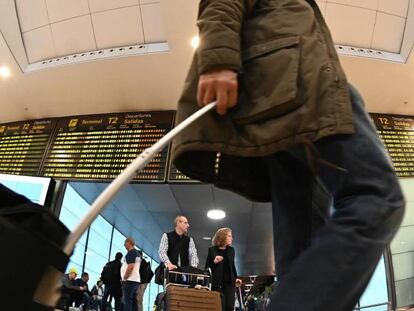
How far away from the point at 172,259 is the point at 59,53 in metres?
3.19

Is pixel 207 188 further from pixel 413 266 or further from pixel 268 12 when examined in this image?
pixel 268 12

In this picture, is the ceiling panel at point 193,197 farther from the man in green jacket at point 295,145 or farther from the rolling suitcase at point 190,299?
the man in green jacket at point 295,145

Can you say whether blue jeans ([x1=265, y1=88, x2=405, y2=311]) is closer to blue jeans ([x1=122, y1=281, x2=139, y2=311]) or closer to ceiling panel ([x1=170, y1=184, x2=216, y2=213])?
blue jeans ([x1=122, y1=281, x2=139, y2=311])

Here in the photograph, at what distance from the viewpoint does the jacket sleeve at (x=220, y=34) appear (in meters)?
0.94

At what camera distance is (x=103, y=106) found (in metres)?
5.82

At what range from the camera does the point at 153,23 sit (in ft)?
15.8

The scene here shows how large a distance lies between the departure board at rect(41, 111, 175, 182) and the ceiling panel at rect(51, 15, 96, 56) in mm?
1120

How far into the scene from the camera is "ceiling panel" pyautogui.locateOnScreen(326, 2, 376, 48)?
4539mm

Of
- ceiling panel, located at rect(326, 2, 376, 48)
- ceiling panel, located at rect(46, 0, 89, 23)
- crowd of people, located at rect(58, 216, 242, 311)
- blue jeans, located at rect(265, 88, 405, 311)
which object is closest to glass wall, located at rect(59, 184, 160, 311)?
crowd of people, located at rect(58, 216, 242, 311)

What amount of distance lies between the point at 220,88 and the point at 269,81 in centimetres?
13

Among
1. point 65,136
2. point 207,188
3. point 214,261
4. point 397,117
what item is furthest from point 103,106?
point 397,117

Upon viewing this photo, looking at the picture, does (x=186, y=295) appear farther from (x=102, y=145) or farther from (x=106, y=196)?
(x=106, y=196)

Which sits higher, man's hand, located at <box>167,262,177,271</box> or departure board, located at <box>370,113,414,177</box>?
departure board, located at <box>370,113,414,177</box>

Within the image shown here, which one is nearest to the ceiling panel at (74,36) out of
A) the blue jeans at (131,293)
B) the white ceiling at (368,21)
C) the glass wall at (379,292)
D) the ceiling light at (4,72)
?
the ceiling light at (4,72)
